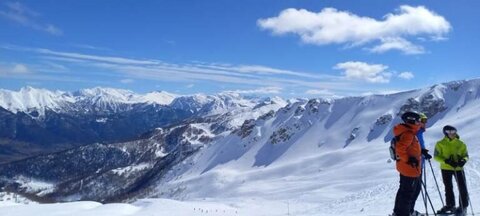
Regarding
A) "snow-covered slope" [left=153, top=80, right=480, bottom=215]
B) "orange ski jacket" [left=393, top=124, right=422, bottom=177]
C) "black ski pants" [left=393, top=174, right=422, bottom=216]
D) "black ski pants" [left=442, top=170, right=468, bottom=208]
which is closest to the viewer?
"orange ski jacket" [left=393, top=124, right=422, bottom=177]

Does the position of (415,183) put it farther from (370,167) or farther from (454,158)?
(370,167)

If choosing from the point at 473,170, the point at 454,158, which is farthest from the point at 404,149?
the point at 473,170

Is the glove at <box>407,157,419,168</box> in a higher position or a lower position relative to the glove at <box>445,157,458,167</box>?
higher

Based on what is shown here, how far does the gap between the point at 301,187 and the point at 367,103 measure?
12051 centimetres

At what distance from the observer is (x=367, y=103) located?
19862cm

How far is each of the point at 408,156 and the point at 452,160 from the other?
11.0ft

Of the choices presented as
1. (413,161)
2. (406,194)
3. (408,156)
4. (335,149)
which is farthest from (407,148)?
(335,149)

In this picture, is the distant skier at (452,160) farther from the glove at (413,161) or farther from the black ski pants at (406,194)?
the glove at (413,161)

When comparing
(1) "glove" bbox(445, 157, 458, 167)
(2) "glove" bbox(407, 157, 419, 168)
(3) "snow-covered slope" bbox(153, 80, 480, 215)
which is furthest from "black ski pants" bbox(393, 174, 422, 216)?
(3) "snow-covered slope" bbox(153, 80, 480, 215)

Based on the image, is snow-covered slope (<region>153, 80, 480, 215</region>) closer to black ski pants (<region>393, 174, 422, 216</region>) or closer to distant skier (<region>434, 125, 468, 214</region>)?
distant skier (<region>434, 125, 468, 214</region>)

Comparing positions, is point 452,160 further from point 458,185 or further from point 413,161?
point 413,161

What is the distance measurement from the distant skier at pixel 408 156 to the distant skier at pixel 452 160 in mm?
2741

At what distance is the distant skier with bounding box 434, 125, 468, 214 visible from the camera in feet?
46.4

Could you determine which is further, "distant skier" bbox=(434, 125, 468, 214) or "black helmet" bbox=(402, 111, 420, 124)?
"distant skier" bbox=(434, 125, 468, 214)
